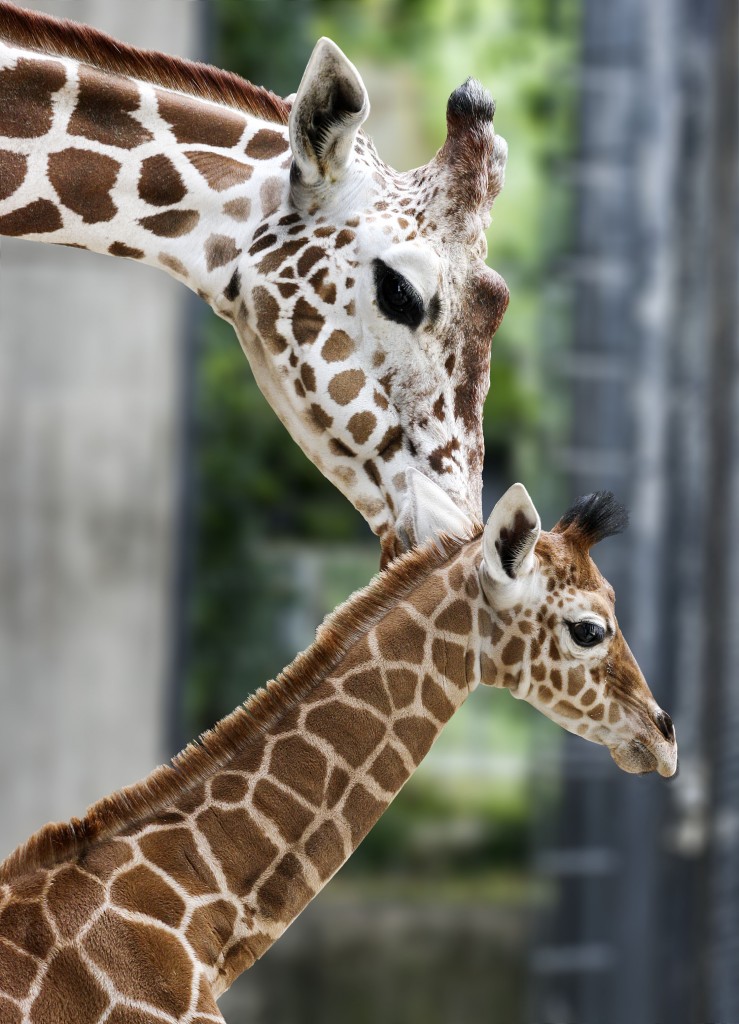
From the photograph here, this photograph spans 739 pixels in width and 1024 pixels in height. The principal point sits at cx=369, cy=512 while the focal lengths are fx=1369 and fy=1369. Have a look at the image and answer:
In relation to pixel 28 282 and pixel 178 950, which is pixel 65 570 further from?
pixel 178 950

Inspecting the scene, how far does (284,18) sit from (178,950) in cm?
437

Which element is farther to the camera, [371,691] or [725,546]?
[725,546]

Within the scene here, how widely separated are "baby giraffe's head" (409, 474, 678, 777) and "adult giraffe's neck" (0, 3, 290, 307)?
0.53 metres

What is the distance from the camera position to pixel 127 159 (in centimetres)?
176

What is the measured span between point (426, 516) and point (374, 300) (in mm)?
294

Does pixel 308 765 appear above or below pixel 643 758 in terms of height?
below

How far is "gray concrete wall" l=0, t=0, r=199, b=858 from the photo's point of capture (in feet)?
15.0

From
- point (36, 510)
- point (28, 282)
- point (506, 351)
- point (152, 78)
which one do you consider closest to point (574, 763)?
point (506, 351)

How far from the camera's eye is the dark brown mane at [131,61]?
171 cm

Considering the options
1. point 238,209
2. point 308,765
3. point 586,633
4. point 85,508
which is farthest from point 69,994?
point 85,508

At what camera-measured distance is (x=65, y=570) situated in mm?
4645

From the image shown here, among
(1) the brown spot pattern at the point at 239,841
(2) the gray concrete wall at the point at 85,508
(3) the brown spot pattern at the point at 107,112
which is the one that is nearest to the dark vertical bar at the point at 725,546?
(2) the gray concrete wall at the point at 85,508

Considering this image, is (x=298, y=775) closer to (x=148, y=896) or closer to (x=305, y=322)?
(x=148, y=896)

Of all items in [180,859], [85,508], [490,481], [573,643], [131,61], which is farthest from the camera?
[490,481]
